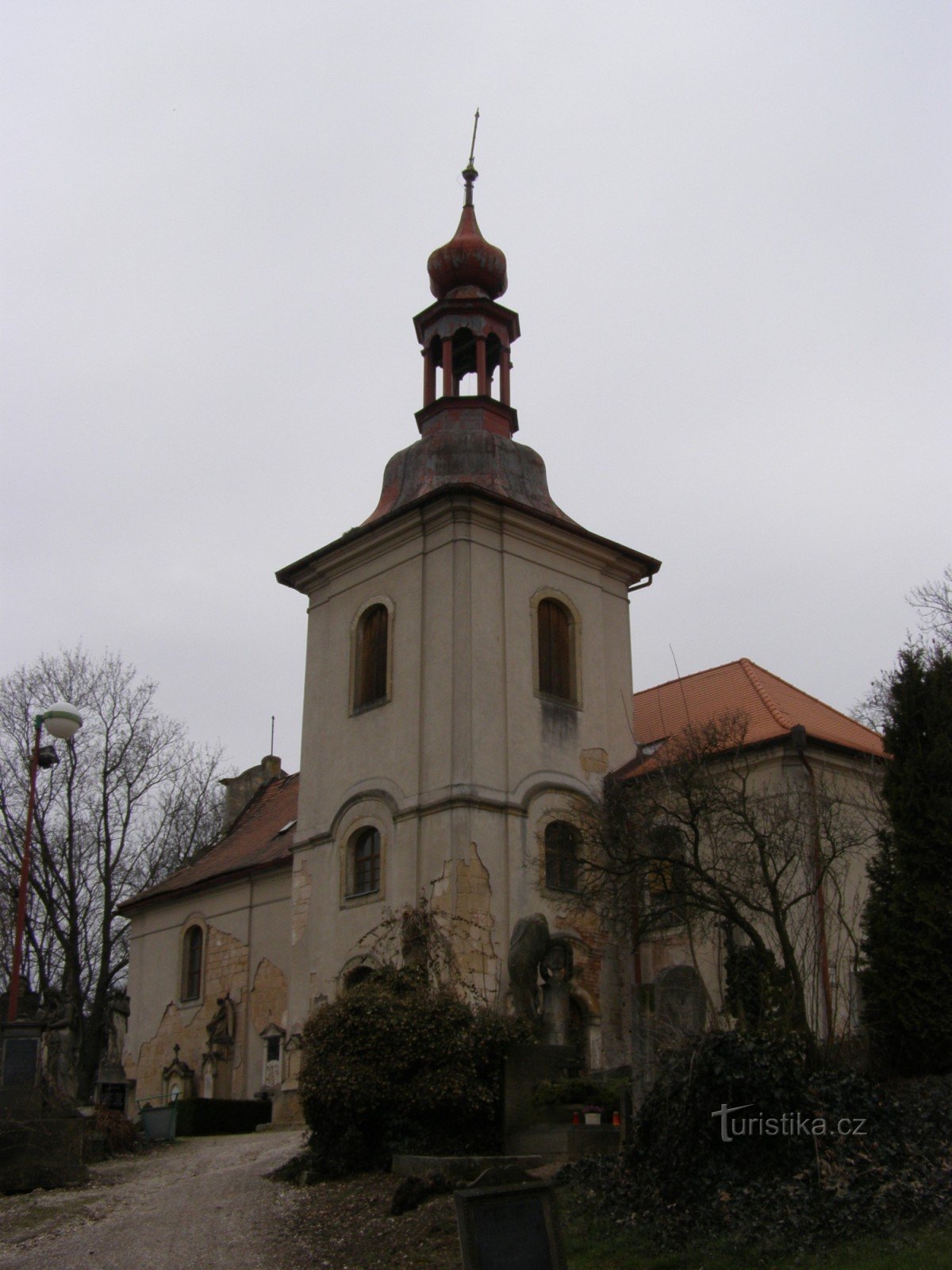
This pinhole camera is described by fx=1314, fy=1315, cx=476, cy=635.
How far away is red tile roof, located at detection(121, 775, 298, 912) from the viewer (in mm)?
28281

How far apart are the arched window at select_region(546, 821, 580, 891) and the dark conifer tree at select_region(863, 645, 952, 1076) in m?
7.53

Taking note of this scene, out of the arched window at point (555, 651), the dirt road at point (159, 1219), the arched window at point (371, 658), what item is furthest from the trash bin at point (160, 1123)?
the arched window at point (555, 651)

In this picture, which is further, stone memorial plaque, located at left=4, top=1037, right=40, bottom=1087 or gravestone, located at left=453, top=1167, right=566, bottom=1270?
stone memorial plaque, located at left=4, top=1037, right=40, bottom=1087

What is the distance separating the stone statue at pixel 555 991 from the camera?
1823 cm

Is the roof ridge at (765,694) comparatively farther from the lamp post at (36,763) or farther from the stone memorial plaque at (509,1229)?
the stone memorial plaque at (509,1229)

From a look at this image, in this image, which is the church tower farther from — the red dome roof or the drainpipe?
the drainpipe

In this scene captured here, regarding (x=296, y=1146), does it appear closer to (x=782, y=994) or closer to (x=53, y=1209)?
(x=53, y=1209)

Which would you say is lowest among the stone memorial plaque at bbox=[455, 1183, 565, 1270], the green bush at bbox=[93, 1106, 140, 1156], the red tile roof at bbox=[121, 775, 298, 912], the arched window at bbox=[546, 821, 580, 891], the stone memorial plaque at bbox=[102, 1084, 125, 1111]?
the stone memorial plaque at bbox=[455, 1183, 565, 1270]

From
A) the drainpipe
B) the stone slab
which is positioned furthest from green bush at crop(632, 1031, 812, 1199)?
the drainpipe

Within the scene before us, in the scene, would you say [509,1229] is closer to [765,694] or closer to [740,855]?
[740,855]

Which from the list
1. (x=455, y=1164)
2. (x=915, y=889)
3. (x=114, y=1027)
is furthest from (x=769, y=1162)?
(x=114, y=1027)

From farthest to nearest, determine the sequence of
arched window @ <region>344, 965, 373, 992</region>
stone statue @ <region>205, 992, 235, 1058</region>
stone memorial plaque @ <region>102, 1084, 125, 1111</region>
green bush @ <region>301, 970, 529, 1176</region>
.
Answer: stone statue @ <region>205, 992, 235, 1058</region> < stone memorial plaque @ <region>102, 1084, 125, 1111</region> < arched window @ <region>344, 965, 373, 992</region> < green bush @ <region>301, 970, 529, 1176</region>

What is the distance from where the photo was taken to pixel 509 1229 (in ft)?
26.3

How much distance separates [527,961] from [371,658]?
7411 mm
